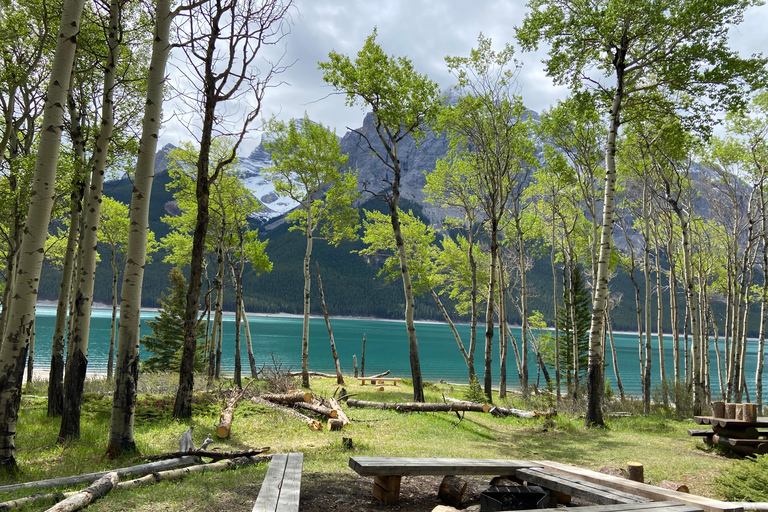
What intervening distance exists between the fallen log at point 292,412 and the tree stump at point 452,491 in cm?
561

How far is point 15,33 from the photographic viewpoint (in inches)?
389

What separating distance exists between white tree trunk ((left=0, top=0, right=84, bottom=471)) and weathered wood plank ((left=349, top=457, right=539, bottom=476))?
159 inches

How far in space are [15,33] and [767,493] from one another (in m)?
15.0

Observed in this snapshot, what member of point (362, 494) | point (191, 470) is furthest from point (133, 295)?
point (362, 494)

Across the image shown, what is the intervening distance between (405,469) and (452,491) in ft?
2.76

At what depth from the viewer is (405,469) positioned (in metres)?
4.64

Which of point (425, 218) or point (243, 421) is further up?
point (425, 218)

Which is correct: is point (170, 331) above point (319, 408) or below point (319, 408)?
above

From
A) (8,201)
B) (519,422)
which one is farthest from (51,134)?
(519,422)

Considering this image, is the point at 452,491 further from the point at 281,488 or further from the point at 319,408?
the point at 319,408

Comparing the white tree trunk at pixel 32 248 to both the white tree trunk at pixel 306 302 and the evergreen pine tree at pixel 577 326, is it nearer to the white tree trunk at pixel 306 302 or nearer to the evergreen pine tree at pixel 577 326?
the white tree trunk at pixel 306 302

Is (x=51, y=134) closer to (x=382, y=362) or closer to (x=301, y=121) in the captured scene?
(x=301, y=121)

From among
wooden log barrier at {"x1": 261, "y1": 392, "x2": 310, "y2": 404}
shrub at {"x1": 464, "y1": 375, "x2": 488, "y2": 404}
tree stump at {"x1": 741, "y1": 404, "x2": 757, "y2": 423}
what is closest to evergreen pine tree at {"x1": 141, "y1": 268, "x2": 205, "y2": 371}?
wooden log barrier at {"x1": 261, "y1": 392, "x2": 310, "y2": 404}

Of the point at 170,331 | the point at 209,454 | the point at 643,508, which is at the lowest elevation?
the point at 170,331
